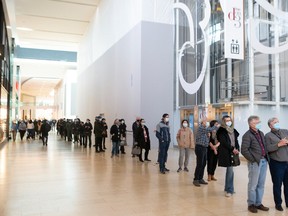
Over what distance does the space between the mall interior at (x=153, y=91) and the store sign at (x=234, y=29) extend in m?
0.03

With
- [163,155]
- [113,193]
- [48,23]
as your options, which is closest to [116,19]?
[48,23]

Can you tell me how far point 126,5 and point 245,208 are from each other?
562 inches

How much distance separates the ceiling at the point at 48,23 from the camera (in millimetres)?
22953

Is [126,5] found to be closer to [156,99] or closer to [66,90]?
[156,99]

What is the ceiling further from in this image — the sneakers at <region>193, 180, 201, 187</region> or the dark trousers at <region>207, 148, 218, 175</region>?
the sneakers at <region>193, 180, 201, 187</region>

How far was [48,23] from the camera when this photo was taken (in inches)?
1062

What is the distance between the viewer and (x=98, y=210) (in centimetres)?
483

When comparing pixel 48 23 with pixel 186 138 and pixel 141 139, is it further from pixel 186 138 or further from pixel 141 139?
pixel 186 138

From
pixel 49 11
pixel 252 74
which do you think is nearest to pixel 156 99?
pixel 252 74

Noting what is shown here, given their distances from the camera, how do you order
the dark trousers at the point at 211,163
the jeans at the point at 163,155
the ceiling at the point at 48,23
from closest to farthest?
the dark trousers at the point at 211,163, the jeans at the point at 163,155, the ceiling at the point at 48,23

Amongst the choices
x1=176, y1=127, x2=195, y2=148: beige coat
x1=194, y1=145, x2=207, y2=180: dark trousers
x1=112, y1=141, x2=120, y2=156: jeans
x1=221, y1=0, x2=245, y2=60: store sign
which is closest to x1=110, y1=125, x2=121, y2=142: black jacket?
x1=112, y1=141, x2=120, y2=156: jeans

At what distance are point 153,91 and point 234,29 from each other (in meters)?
5.82

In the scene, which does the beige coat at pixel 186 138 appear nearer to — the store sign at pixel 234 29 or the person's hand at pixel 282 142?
the store sign at pixel 234 29

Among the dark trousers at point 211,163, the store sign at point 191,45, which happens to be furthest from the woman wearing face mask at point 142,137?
the store sign at point 191,45
